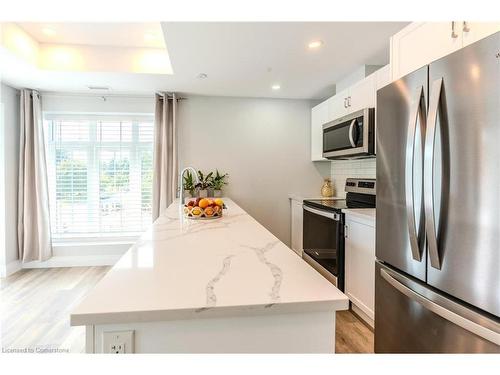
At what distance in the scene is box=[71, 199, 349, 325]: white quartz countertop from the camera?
688 mm

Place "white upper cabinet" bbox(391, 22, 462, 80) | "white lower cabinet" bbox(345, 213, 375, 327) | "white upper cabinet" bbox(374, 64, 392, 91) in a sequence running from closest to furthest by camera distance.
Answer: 1. "white upper cabinet" bbox(391, 22, 462, 80)
2. "white lower cabinet" bbox(345, 213, 375, 327)
3. "white upper cabinet" bbox(374, 64, 392, 91)

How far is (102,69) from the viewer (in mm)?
3064

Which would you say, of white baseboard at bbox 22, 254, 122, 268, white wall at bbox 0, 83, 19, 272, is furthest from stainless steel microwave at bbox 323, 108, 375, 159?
white wall at bbox 0, 83, 19, 272

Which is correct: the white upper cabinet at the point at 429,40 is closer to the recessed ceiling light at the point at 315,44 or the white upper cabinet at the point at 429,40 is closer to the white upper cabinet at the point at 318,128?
the recessed ceiling light at the point at 315,44

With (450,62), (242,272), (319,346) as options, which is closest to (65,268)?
(242,272)

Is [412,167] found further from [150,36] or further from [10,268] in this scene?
[10,268]

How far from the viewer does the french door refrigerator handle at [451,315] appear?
1.00 metres

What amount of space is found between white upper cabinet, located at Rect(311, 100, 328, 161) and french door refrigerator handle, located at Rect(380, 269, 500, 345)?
2353 mm

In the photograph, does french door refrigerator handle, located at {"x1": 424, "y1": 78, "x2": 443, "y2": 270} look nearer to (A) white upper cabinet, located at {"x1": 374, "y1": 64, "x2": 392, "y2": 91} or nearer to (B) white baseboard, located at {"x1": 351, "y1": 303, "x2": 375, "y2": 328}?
(A) white upper cabinet, located at {"x1": 374, "y1": 64, "x2": 392, "y2": 91}

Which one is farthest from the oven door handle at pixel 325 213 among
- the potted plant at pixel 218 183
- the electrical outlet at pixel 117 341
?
the electrical outlet at pixel 117 341

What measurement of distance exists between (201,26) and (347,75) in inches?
68.0

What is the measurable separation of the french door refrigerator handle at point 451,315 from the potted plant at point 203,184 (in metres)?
2.60
